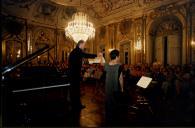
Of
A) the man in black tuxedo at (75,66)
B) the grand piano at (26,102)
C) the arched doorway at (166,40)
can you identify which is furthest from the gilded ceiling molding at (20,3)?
the man in black tuxedo at (75,66)

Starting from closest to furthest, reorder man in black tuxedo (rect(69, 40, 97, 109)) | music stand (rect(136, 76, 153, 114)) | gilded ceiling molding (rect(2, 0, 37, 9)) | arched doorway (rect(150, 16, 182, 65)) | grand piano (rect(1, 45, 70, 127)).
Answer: grand piano (rect(1, 45, 70, 127))
music stand (rect(136, 76, 153, 114))
man in black tuxedo (rect(69, 40, 97, 109))
arched doorway (rect(150, 16, 182, 65))
gilded ceiling molding (rect(2, 0, 37, 9))

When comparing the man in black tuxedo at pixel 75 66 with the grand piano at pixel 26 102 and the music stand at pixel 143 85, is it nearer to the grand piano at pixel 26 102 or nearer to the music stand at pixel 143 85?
the grand piano at pixel 26 102

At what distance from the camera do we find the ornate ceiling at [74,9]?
12.1 metres

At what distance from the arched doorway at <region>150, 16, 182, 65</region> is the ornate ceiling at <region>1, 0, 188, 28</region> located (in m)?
1.30

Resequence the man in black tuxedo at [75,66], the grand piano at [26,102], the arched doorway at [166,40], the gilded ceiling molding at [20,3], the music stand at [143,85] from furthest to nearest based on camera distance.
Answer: the gilded ceiling molding at [20,3]
the arched doorway at [166,40]
the man in black tuxedo at [75,66]
the music stand at [143,85]
the grand piano at [26,102]

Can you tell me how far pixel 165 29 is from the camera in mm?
12086

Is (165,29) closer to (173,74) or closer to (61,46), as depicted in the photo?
(173,74)

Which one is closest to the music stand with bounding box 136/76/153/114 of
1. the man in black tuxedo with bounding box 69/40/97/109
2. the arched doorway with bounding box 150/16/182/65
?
the man in black tuxedo with bounding box 69/40/97/109

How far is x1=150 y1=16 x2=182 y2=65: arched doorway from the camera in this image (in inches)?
441

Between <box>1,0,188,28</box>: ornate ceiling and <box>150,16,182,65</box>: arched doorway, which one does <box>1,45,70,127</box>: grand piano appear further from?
<box>1,0,188,28</box>: ornate ceiling

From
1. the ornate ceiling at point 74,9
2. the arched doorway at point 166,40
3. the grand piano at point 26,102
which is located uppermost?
the ornate ceiling at point 74,9

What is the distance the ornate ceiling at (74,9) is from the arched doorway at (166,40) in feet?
4.26

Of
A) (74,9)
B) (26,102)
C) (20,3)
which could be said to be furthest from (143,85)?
(74,9)

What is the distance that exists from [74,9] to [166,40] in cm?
829
